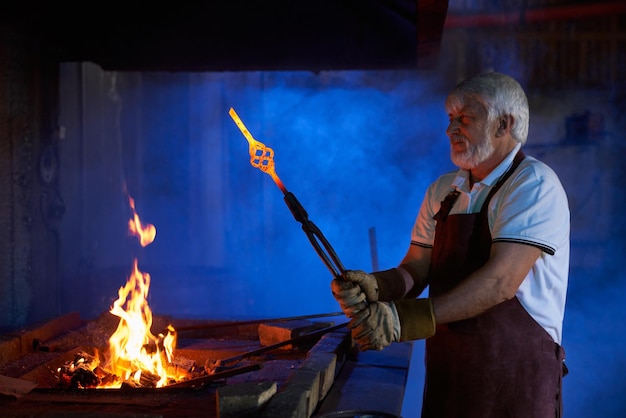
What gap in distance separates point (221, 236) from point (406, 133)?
4287 mm

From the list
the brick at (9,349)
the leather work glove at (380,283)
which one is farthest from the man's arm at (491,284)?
the brick at (9,349)

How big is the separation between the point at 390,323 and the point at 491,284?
518 mm

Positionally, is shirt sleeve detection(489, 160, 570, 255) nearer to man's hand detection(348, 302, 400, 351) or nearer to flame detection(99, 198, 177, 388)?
man's hand detection(348, 302, 400, 351)

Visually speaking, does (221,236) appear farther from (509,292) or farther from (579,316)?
(509,292)

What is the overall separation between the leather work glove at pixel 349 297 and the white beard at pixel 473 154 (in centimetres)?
88

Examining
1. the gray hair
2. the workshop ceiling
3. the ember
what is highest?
the workshop ceiling

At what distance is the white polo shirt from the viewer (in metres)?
3.13

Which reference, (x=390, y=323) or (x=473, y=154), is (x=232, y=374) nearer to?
(x=390, y=323)

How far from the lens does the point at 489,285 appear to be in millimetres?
3107

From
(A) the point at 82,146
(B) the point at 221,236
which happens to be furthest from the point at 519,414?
(B) the point at 221,236

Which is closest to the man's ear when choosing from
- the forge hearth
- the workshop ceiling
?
the forge hearth

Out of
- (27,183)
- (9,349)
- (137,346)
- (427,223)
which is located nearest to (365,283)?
(427,223)

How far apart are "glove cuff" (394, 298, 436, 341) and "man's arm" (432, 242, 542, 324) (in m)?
0.05

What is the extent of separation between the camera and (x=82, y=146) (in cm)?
1067
